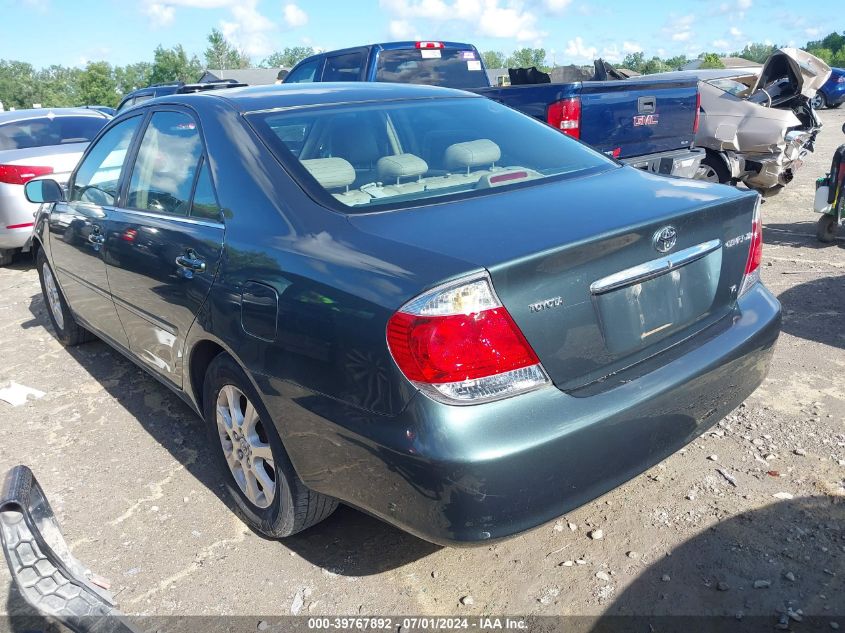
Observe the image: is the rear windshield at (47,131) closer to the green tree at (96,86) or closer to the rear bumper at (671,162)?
the rear bumper at (671,162)

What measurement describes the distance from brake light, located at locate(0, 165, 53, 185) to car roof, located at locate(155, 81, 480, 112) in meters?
4.63

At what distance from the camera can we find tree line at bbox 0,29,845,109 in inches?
3105

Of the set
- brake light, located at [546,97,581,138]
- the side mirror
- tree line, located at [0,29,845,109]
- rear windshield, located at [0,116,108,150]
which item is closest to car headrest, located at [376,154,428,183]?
the side mirror

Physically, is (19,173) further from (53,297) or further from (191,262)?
(191,262)

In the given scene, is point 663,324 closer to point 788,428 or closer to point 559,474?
point 559,474

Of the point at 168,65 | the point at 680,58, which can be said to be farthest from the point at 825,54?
the point at 168,65

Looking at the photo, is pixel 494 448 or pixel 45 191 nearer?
pixel 494 448

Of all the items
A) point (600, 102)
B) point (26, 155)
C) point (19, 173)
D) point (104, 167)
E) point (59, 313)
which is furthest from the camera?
point (26, 155)

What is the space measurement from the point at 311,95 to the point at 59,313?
314cm

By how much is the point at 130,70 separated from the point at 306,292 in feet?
477

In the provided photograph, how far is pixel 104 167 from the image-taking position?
13.6ft

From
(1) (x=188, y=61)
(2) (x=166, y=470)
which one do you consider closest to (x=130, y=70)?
(1) (x=188, y=61)

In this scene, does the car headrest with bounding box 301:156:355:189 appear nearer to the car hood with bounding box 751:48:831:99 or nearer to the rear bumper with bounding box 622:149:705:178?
the rear bumper with bounding box 622:149:705:178

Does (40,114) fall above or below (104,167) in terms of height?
above
